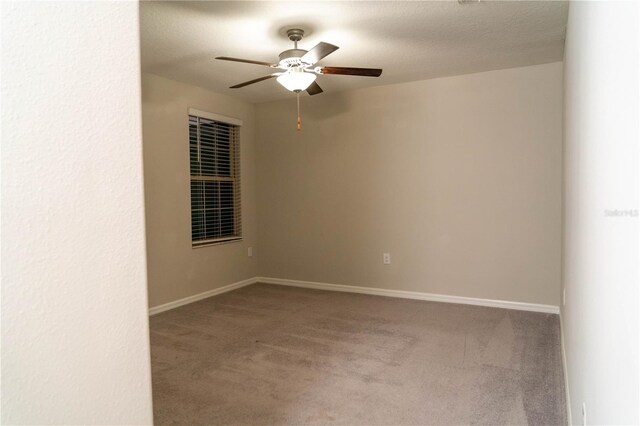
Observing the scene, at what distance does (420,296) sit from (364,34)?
9.39 feet

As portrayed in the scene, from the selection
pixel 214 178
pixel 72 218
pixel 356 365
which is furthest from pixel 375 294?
pixel 72 218

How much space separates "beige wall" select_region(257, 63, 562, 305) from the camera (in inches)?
156

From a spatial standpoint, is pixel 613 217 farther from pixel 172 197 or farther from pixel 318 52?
pixel 172 197

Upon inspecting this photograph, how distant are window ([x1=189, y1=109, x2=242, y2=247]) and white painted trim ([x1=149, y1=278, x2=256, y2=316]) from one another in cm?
59

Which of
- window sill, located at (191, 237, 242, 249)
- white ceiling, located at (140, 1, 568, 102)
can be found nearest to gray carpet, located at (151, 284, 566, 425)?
window sill, located at (191, 237, 242, 249)

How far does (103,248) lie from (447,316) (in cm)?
361

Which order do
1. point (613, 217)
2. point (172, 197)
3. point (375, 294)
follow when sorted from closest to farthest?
point (613, 217) < point (172, 197) < point (375, 294)

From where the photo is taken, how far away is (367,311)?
4109 mm

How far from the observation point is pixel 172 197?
4340 mm

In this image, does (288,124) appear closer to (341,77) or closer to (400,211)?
(341,77)

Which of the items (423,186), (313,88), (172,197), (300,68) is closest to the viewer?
(300,68)

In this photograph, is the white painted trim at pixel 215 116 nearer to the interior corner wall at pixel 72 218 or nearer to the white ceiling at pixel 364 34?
the white ceiling at pixel 364 34

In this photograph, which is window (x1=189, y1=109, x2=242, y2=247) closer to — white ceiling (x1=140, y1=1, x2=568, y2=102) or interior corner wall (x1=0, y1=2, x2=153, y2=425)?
white ceiling (x1=140, y1=1, x2=568, y2=102)

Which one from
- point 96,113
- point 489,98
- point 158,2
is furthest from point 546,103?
point 96,113
